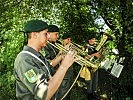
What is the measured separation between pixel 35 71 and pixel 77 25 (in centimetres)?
892

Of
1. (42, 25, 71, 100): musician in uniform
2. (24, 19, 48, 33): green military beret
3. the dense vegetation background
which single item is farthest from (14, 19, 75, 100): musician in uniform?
the dense vegetation background

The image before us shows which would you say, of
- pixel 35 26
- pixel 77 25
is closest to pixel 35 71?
pixel 35 26

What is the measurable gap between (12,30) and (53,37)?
5709 mm

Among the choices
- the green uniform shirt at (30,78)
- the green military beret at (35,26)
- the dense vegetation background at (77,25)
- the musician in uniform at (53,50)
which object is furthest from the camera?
the dense vegetation background at (77,25)

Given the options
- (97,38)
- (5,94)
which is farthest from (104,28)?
(5,94)

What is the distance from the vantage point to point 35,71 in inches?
120

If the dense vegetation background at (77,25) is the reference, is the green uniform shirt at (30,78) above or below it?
above

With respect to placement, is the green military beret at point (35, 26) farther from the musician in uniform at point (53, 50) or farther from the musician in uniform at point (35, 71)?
the musician in uniform at point (53, 50)

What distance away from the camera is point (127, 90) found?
9.84 m

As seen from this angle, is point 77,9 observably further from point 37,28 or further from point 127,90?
point 37,28

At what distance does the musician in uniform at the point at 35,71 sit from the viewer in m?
3.02

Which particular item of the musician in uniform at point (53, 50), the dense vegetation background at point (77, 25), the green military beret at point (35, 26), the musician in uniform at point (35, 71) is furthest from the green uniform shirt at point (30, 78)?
the dense vegetation background at point (77, 25)

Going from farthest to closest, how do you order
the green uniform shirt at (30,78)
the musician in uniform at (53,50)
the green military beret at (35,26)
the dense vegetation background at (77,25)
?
1. the dense vegetation background at (77,25)
2. the musician in uniform at (53,50)
3. the green military beret at (35,26)
4. the green uniform shirt at (30,78)

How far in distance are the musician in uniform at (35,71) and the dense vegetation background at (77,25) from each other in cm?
649
